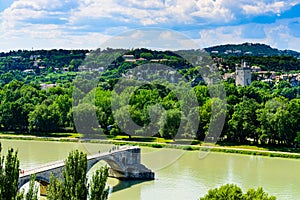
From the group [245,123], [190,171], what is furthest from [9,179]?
[245,123]

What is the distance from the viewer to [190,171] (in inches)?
961

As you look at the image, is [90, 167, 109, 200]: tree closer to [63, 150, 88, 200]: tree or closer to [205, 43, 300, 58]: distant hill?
[63, 150, 88, 200]: tree

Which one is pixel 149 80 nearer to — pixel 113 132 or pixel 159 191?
pixel 113 132

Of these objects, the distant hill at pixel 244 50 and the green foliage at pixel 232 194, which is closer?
the green foliage at pixel 232 194

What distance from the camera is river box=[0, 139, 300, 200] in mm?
20500

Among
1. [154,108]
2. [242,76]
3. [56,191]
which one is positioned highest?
[242,76]

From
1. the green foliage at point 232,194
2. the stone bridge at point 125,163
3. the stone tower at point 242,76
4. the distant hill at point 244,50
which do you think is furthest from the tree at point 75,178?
the distant hill at point 244,50

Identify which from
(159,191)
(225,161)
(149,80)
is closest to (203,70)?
(149,80)

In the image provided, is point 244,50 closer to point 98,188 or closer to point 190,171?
point 190,171

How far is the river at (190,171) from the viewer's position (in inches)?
807

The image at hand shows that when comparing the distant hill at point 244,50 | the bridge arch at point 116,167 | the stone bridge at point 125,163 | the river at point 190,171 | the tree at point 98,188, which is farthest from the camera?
the distant hill at point 244,50

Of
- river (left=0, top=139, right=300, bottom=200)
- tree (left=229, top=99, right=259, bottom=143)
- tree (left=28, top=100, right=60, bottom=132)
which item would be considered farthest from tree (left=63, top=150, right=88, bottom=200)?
tree (left=28, top=100, right=60, bottom=132)

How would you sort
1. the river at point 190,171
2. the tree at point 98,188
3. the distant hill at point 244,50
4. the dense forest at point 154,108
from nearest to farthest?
the tree at point 98,188 → the river at point 190,171 → the dense forest at point 154,108 → the distant hill at point 244,50

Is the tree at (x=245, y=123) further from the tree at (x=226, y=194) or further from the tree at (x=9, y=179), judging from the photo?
the tree at (x=9, y=179)
